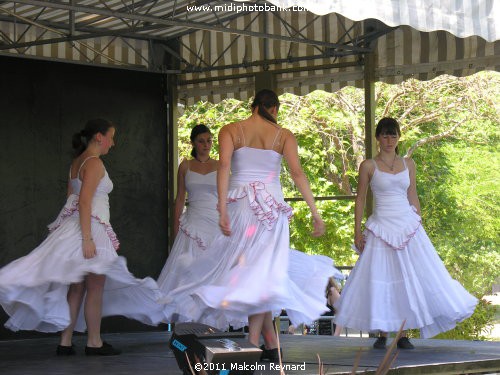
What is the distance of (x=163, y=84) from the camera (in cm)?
1219

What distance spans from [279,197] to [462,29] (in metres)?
1.79

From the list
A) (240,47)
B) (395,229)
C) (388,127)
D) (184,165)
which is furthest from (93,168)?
(240,47)

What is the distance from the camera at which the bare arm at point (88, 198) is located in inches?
287

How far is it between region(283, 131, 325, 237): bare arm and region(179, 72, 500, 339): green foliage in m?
16.7

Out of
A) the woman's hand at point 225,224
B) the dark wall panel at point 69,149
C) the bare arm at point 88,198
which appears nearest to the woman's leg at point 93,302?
the bare arm at point 88,198

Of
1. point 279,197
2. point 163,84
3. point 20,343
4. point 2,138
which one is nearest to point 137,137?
point 163,84

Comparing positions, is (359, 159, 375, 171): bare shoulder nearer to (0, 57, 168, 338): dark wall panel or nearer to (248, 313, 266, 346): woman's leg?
(248, 313, 266, 346): woman's leg

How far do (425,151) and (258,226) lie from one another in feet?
61.6

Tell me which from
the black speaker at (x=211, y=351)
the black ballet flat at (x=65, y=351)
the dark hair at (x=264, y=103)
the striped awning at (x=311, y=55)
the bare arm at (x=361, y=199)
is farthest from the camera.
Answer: the striped awning at (x=311, y=55)

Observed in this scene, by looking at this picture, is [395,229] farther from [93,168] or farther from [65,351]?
[65,351]

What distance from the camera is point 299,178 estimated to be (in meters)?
6.64

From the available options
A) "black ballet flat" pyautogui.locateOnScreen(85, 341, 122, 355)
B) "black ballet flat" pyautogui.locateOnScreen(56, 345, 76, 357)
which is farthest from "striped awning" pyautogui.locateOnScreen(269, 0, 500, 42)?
"black ballet flat" pyautogui.locateOnScreen(56, 345, 76, 357)

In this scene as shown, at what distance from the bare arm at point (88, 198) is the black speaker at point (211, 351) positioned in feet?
7.69

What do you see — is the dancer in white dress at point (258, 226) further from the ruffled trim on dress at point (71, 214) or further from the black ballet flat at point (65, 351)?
the black ballet flat at point (65, 351)
